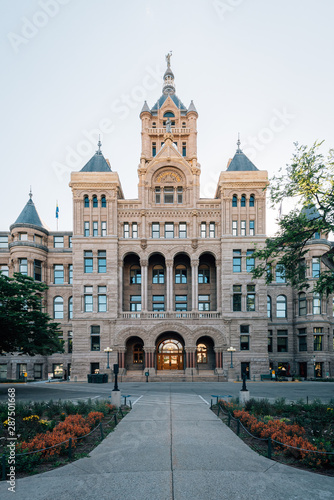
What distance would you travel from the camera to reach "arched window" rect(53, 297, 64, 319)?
4971 centimetres

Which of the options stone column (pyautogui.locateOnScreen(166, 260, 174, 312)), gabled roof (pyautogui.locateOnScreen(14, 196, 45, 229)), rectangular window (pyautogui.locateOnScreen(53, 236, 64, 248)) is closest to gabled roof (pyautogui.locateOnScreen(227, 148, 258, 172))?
stone column (pyautogui.locateOnScreen(166, 260, 174, 312))

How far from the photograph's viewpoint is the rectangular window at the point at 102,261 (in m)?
43.8

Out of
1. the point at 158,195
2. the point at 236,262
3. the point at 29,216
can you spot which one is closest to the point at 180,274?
the point at 236,262

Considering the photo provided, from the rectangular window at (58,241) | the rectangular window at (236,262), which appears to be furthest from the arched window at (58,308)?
the rectangular window at (236,262)

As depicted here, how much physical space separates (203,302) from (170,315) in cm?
623

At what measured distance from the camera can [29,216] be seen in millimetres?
49812

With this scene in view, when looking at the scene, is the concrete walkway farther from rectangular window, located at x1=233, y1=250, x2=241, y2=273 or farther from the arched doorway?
the arched doorway

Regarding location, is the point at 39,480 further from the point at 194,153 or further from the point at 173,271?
the point at 194,153

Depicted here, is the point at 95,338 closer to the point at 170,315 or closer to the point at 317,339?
the point at 170,315

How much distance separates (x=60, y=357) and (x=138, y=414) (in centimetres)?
3231

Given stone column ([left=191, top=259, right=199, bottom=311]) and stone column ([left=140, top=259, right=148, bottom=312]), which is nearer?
stone column ([left=191, top=259, right=199, bottom=311])

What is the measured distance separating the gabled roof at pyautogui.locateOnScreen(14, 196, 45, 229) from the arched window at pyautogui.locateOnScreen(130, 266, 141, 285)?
14.4 m

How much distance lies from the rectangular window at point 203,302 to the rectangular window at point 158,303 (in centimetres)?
467

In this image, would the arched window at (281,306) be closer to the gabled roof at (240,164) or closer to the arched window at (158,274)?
the arched window at (158,274)
